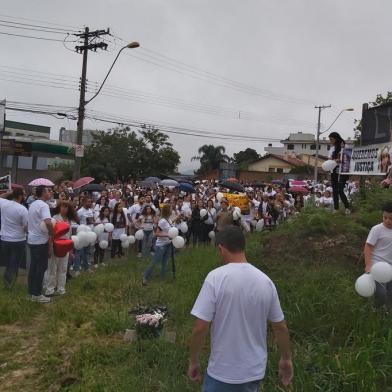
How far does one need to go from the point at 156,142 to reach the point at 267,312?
45207mm

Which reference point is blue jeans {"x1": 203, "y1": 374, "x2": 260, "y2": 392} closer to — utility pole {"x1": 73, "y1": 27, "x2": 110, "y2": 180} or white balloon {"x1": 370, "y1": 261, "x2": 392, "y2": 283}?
white balloon {"x1": 370, "y1": 261, "x2": 392, "y2": 283}

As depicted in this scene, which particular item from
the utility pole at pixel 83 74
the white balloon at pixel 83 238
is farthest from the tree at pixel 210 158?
the white balloon at pixel 83 238

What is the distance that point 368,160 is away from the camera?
35.2ft

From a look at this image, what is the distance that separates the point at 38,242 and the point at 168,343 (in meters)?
3.28

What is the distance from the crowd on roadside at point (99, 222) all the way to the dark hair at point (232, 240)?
1.02m

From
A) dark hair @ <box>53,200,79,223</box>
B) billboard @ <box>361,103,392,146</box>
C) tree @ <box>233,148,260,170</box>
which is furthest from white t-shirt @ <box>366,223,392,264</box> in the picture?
tree @ <box>233,148,260,170</box>

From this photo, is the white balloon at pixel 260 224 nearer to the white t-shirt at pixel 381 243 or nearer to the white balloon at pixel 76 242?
the white balloon at pixel 76 242

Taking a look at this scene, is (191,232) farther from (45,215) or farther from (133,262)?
(45,215)

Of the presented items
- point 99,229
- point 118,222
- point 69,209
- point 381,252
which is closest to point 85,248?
point 99,229

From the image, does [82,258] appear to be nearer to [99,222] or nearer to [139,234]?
[99,222]

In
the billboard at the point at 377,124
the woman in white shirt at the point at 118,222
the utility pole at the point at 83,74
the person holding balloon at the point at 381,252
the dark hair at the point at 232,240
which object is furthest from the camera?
the utility pole at the point at 83,74

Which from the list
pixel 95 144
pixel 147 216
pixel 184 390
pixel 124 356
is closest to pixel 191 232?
pixel 147 216

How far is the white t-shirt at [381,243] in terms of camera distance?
212 inches

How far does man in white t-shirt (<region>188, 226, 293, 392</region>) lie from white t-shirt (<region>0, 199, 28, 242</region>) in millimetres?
5771
